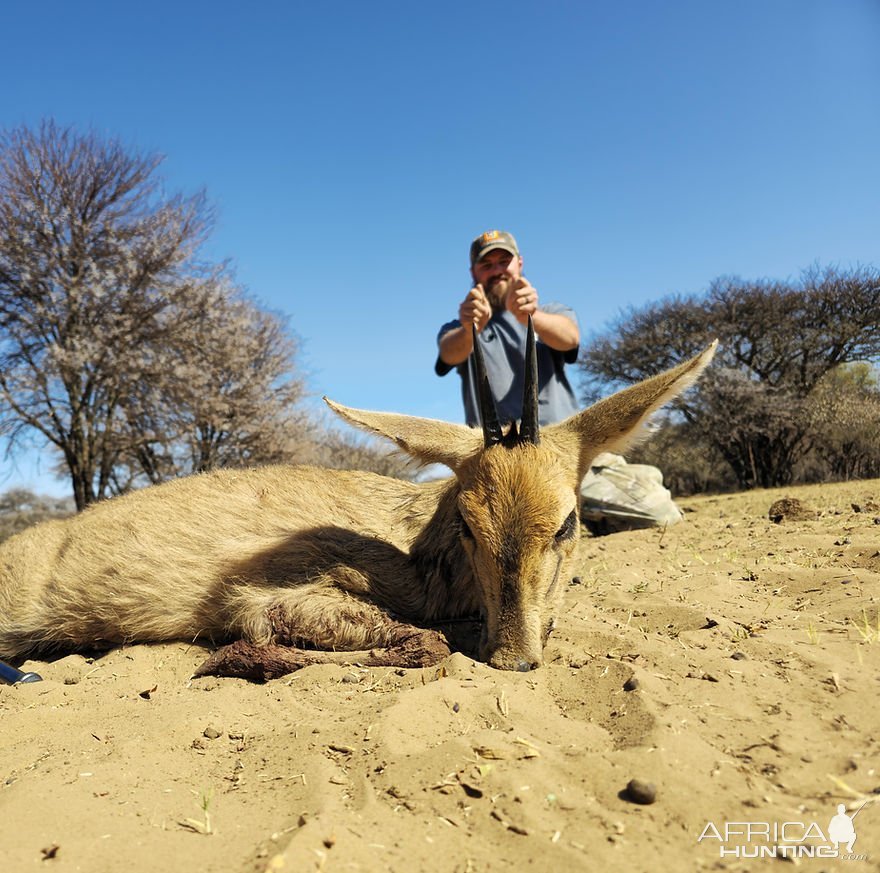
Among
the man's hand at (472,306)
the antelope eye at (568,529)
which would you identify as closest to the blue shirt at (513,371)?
the man's hand at (472,306)

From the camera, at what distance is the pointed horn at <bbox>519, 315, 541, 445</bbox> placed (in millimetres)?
3891

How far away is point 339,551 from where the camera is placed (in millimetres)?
4711

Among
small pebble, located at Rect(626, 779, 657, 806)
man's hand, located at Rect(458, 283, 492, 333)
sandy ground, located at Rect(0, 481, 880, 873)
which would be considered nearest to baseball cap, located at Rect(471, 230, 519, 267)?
man's hand, located at Rect(458, 283, 492, 333)

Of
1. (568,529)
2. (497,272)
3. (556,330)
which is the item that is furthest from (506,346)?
(568,529)

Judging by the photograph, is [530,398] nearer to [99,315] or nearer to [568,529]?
[568,529]

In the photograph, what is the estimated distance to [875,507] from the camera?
293 inches

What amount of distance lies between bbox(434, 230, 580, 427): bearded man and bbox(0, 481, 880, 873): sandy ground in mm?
3708

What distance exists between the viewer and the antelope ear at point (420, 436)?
14.5ft

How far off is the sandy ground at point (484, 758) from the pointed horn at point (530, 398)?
4.15 feet

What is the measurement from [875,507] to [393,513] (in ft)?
19.4

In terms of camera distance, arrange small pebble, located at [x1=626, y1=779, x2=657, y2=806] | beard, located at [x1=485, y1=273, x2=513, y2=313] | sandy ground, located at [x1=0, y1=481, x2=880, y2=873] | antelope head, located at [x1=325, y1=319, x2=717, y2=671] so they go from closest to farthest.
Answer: sandy ground, located at [x1=0, y1=481, x2=880, y2=873]
small pebble, located at [x1=626, y1=779, x2=657, y2=806]
antelope head, located at [x1=325, y1=319, x2=717, y2=671]
beard, located at [x1=485, y1=273, x2=513, y2=313]

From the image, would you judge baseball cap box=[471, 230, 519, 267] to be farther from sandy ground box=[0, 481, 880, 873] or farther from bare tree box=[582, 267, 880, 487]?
bare tree box=[582, 267, 880, 487]

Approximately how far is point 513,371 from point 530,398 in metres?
3.95


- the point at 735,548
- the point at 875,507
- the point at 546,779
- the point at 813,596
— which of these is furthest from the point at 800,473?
the point at 546,779
